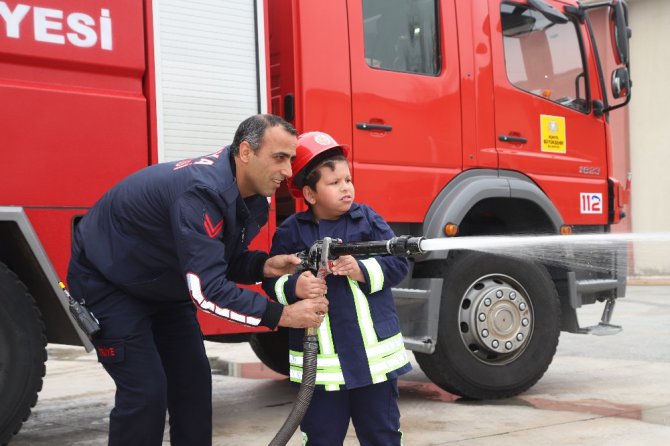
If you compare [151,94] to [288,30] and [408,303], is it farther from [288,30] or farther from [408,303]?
[408,303]

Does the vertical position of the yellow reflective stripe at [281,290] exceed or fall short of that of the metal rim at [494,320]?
it exceeds it

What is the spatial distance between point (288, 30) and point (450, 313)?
1.96 metres

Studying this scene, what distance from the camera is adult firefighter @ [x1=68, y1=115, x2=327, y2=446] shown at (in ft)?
10.0

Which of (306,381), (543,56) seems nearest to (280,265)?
(306,381)

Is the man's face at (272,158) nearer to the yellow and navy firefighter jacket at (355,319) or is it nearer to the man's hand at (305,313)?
the yellow and navy firefighter jacket at (355,319)

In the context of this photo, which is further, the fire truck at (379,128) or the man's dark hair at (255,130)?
the fire truck at (379,128)

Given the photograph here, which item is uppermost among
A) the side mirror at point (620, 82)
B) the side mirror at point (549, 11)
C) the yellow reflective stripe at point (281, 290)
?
the side mirror at point (549, 11)

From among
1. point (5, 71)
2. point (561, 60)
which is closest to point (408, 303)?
point (561, 60)

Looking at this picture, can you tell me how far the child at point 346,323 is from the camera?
10.7 ft

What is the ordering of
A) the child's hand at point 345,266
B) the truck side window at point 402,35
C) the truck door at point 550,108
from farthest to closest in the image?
the truck door at point 550,108 → the truck side window at point 402,35 → the child's hand at point 345,266

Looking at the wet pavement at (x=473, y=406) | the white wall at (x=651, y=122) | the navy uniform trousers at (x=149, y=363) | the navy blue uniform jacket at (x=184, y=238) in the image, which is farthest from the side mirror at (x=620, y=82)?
the white wall at (x=651, y=122)

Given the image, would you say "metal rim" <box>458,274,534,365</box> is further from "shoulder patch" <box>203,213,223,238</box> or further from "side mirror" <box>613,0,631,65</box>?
"shoulder patch" <box>203,213,223,238</box>

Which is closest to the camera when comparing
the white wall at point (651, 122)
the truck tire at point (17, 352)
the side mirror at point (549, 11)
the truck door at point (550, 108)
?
the truck tire at point (17, 352)

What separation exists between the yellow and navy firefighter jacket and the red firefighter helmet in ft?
0.66
